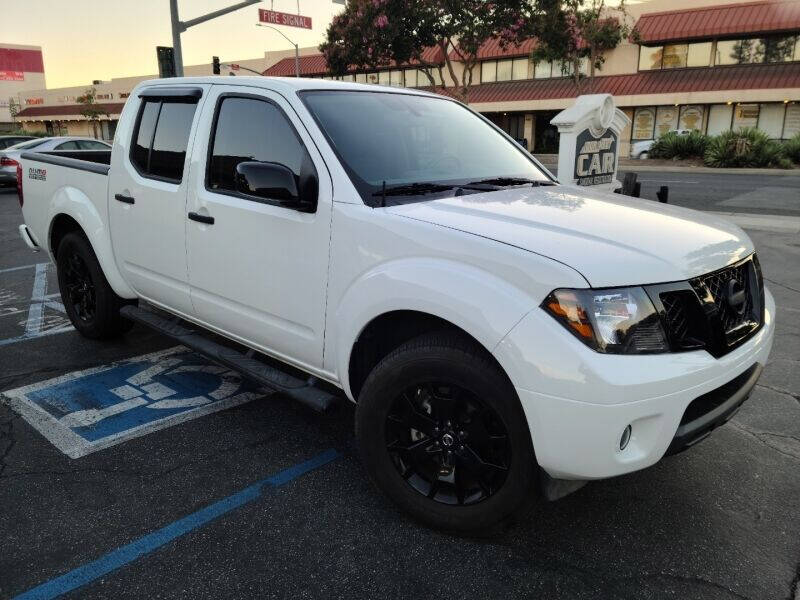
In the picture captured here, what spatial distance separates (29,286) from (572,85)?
39553 millimetres

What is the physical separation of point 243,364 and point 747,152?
27.5 meters

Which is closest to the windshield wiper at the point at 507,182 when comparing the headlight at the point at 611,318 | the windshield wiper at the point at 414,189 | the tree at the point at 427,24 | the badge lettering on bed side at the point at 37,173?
the windshield wiper at the point at 414,189

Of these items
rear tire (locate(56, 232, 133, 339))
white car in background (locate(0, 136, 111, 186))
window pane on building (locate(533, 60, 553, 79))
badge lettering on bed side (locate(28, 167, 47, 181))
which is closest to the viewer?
rear tire (locate(56, 232, 133, 339))

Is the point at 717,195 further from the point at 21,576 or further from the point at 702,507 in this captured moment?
the point at 21,576

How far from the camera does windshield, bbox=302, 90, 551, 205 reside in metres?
3.10

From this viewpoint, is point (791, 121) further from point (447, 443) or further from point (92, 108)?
point (92, 108)

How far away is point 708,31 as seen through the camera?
1433 inches

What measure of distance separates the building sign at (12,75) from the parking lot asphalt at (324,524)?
4562 inches

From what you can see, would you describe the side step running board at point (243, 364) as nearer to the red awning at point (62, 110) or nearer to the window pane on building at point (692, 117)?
the window pane on building at point (692, 117)

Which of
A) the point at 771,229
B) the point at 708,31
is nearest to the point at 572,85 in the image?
the point at 708,31

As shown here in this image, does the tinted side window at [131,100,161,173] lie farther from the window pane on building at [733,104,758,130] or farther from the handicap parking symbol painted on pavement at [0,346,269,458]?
the window pane on building at [733,104,758,130]

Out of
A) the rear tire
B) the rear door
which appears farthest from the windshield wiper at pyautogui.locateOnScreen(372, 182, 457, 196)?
the rear tire

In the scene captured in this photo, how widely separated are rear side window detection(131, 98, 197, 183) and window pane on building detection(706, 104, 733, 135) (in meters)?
41.1

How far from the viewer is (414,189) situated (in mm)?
3068
